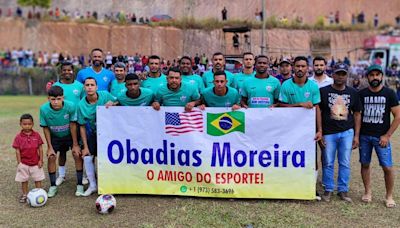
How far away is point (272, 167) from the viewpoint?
269 inches

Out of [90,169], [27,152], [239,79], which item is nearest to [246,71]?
[239,79]

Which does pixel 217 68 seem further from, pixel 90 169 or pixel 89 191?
pixel 89 191

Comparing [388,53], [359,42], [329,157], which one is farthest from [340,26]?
[329,157]

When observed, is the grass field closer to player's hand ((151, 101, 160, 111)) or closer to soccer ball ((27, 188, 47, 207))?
soccer ball ((27, 188, 47, 207))

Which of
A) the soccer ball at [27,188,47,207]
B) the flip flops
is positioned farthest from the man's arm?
the soccer ball at [27,188,47,207]

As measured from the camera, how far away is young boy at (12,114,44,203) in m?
6.78

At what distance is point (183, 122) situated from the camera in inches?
273

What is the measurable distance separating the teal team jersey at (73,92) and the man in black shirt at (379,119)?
15.4 ft

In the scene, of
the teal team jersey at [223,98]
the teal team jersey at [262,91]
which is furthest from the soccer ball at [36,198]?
the teal team jersey at [262,91]

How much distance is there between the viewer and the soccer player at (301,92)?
6684 millimetres

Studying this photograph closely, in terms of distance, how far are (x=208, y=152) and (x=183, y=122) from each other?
0.61 metres

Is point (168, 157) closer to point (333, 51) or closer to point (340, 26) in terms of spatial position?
point (333, 51)

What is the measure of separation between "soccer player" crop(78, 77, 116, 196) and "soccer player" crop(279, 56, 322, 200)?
276 centimetres

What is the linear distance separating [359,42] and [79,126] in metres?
48.2
